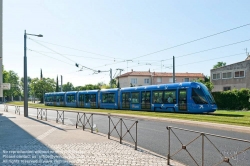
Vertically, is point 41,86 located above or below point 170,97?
above

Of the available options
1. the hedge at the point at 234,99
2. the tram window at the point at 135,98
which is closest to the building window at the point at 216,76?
the hedge at the point at 234,99

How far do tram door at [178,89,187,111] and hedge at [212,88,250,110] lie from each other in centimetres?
1084

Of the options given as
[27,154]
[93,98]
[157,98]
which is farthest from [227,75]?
[27,154]

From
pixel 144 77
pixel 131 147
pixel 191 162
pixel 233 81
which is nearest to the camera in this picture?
pixel 191 162

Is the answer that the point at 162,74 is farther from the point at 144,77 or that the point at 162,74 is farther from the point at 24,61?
the point at 24,61

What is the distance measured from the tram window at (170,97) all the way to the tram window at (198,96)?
1952 millimetres

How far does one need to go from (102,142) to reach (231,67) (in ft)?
126

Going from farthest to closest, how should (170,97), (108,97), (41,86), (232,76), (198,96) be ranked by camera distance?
(41,86)
(232,76)
(108,97)
(170,97)
(198,96)

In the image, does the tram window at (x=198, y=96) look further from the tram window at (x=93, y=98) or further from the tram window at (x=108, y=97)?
the tram window at (x=93, y=98)

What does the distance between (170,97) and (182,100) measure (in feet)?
4.30

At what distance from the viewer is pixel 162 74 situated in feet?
240

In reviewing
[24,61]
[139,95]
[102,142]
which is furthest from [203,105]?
[24,61]

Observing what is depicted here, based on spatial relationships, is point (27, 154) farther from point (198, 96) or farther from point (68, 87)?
point (68, 87)

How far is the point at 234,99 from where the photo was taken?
2722 centimetres
